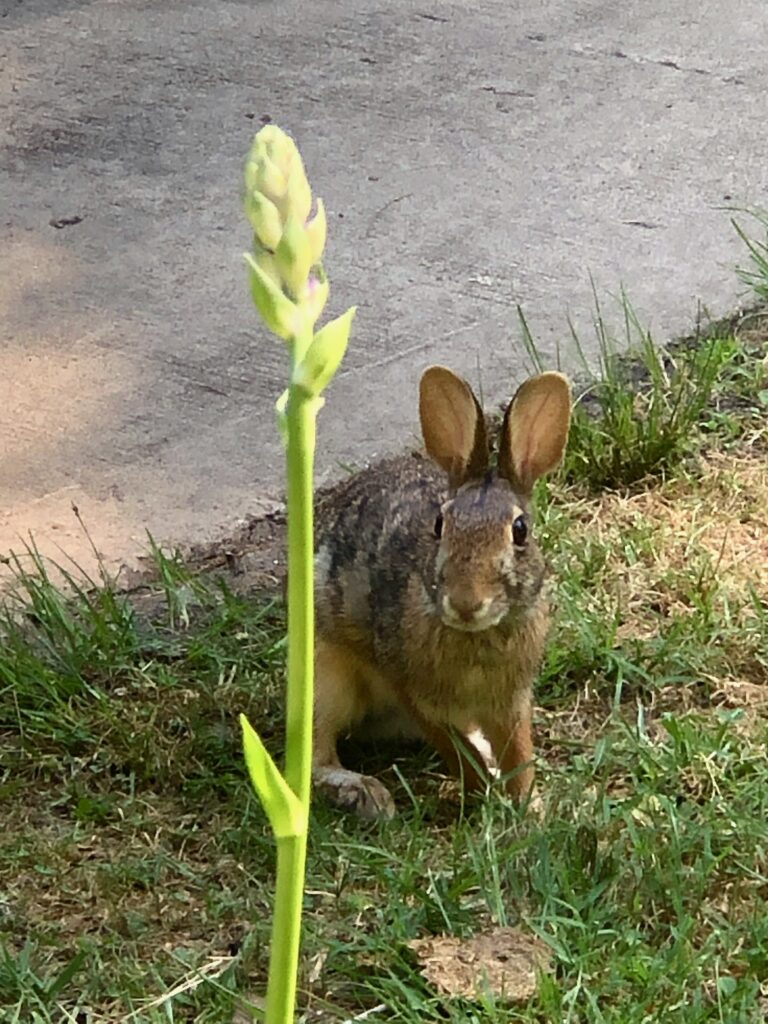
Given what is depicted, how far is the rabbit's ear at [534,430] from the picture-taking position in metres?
3.01

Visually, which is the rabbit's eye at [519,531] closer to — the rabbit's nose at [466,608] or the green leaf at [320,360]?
the rabbit's nose at [466,608]

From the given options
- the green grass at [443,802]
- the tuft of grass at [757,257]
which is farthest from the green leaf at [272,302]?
the tuft of grass at [757,257]

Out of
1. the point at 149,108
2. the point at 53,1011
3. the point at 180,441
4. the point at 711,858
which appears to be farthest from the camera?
the point at 149,108

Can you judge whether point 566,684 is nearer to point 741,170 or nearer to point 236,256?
point 236,256

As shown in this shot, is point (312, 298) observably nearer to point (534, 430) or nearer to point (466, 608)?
point (466, 608)

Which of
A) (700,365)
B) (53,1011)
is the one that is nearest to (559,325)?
(700,365)

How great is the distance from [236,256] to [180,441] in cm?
98

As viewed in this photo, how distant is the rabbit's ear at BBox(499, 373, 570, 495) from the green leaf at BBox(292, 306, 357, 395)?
205cm

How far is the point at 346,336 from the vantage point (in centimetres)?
97

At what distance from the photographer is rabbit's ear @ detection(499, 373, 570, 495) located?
301 centimetres

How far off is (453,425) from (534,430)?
0.46 ft

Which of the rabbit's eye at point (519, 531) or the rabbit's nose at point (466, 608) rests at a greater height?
the rabbit's eye at point (519, 531)

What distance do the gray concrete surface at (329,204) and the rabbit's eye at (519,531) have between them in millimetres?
1090

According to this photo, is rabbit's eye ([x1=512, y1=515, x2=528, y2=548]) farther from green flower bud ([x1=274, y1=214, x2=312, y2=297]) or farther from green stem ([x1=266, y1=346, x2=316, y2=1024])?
green flower bud ([x1=274, y1=214, x2=312, y2=297])
